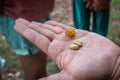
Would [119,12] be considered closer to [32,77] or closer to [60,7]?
[60,7]

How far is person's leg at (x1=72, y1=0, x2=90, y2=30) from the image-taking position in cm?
239

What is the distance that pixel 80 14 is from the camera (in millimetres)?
2441

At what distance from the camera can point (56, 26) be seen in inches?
67.8

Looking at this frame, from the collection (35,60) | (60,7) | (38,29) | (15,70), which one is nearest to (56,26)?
(38,29)

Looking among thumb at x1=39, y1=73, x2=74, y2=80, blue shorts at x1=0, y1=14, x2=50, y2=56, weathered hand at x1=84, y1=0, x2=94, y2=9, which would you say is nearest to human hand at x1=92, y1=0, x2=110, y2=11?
weathered hand at x1=84, y1=0, x2=94, y2=9

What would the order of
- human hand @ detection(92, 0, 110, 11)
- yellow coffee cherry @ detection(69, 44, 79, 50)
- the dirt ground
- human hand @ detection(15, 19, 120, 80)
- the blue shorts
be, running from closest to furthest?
human hand @ detection(15, 19, 120, 80), yellow coffee cherry @ detection(69, 44, 79, 50), the blue shorts, human hand @ detection(92, 0, 110, 11), the dirt ground

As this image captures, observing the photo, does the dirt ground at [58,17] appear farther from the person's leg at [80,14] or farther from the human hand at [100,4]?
the human hand at [100,4]

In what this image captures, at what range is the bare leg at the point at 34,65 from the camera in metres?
2.03

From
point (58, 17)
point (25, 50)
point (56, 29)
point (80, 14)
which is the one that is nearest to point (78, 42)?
point (56, 29)

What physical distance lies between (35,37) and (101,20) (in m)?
1.06

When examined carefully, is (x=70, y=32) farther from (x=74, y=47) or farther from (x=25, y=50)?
(x=25, y=50)

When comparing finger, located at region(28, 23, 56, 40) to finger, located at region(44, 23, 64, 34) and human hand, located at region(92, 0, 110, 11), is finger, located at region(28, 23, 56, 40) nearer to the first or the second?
finger, located at region(44, 23, 64, 34)

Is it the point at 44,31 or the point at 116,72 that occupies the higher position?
the point at 44,31

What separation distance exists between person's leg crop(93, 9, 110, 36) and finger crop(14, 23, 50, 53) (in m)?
0.97
